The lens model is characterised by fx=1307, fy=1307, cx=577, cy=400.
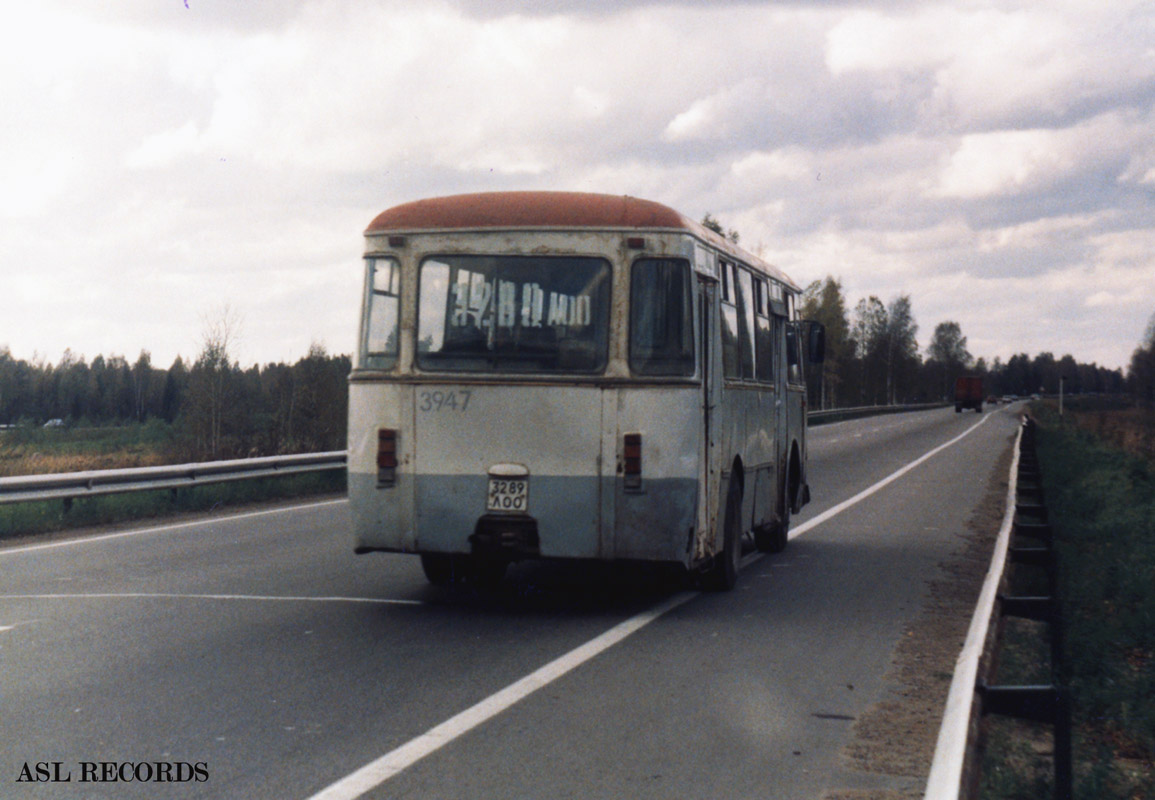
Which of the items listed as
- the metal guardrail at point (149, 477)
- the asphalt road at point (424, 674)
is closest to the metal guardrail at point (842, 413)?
the metal guardrail at point (149, 477)

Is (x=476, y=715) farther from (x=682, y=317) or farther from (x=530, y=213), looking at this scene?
(x=530, y=213)

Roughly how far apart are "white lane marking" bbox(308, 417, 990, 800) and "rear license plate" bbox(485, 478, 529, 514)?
1.07m

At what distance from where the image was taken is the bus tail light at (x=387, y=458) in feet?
30.6

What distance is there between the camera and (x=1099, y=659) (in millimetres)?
8391

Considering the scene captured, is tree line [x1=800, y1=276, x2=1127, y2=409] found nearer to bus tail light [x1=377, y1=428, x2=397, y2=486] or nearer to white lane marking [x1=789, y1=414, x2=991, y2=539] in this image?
white lane marking [x1=789, y1=414, x2=991, y2=539]

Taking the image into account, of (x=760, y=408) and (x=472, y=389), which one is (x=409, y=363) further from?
(x=760, y=408)

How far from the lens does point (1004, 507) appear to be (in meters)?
20.7

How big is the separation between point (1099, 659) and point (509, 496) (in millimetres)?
4030

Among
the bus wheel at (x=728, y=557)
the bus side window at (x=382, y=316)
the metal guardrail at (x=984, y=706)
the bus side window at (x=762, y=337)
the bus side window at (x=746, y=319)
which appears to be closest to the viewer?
the metal guardrail at (x=984, y=706)

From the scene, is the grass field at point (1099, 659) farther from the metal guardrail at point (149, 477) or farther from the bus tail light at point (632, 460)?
the metal guardrail at point (149, 477)

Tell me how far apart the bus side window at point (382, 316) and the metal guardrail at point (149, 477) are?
24.5 ft

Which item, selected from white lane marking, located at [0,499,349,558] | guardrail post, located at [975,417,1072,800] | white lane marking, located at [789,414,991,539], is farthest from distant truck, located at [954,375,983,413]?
guardrail post, located at [975,417,1072,800]

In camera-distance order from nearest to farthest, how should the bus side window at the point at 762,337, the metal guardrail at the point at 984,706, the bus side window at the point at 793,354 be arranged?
the metal guardrail at the point at 984,706
the bus side window at the point at 762,337
the bus side window at the point at 793,354

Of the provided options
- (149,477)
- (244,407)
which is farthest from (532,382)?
(244,407)
